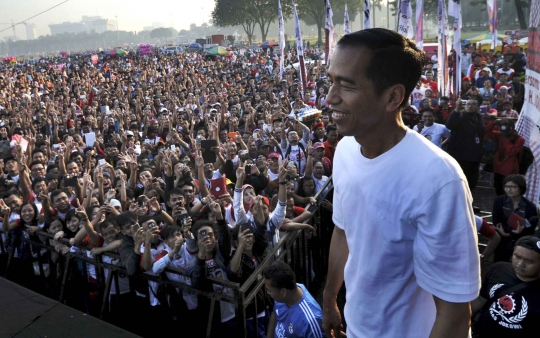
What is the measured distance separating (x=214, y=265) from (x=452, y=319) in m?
2.78

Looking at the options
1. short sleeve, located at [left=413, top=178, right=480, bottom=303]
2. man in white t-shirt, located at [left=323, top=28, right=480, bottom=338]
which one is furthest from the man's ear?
short sleeve, located at [left=413, top=178, right=480, bottom=303]

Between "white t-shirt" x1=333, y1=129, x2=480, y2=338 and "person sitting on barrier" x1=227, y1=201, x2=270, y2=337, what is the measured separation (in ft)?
6.90

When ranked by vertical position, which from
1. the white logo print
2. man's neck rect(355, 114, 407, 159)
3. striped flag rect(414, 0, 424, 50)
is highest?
striped flag rect(414, 0, 424, 50)

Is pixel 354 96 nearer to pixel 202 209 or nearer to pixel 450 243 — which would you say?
pixel 450 243

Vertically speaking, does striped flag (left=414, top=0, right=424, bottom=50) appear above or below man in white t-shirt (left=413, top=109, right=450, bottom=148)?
above

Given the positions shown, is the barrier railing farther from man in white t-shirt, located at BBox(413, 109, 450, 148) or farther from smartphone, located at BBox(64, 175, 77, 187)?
man in white t-shirt, located at BBox(413, 109, 450, 148)

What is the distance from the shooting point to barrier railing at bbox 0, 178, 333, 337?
10.8 ft

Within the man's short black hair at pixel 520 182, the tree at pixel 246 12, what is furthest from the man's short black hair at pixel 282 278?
the tree at pixel 246 12

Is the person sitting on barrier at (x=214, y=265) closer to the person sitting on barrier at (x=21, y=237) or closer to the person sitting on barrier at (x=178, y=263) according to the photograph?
the person sitting on barrier at (x=178, y=263)

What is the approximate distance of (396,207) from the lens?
4.19ft

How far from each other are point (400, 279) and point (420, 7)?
440 inches

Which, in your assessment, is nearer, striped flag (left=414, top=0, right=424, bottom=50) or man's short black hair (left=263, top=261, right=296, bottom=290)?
man's short black hair (left=263, top=261, right=296, bottom=290)

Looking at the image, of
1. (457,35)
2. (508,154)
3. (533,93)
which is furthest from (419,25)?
(533,93)

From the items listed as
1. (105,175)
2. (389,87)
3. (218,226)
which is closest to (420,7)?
(105,175)
